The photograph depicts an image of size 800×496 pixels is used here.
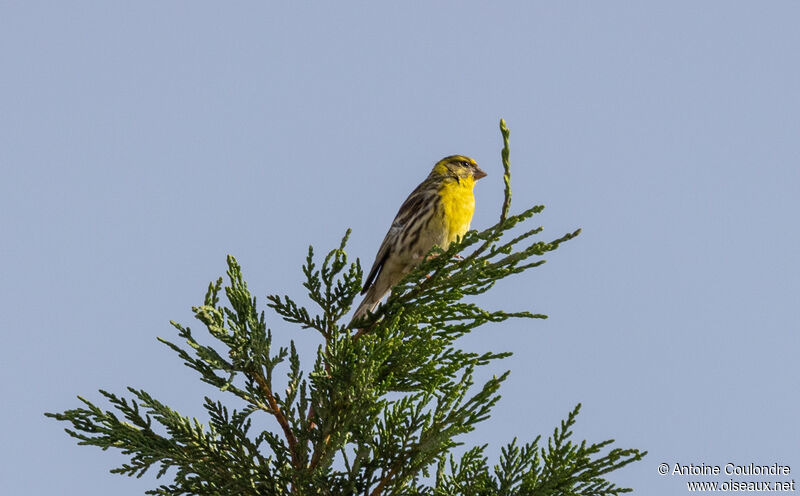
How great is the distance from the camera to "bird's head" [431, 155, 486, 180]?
24.3 feet

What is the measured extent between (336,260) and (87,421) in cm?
150

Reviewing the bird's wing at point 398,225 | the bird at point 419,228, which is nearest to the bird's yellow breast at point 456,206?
the bird at point 419,228

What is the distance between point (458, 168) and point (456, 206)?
770 mm

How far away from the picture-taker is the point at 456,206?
6867 millimetres

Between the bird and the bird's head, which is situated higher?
the bird's head

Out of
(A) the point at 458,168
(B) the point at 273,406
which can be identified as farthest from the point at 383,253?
(B) the point at 273,406

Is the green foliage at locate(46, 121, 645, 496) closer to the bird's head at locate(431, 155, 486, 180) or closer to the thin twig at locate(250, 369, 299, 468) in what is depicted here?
the thin twig at locate(250, 369, 299, 468)

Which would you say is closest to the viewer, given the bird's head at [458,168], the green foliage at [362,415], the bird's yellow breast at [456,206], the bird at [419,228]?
the green foliage at [362,415]

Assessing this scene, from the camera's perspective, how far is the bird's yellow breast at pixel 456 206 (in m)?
6.78

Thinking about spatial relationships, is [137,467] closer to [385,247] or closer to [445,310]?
[445,310]

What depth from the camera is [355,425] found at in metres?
4.09

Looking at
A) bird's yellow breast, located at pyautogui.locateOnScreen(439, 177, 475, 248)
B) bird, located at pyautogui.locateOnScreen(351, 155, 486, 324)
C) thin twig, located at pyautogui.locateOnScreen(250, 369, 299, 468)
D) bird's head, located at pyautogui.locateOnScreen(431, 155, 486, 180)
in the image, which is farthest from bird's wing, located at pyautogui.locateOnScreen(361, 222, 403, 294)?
thin twig, located at pyautogui.locateOnScreen(250, 369, 299, 468)

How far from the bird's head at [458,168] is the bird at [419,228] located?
0.15 m

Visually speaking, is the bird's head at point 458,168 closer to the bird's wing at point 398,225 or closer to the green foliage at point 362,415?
the bird's wing at point 398,225
